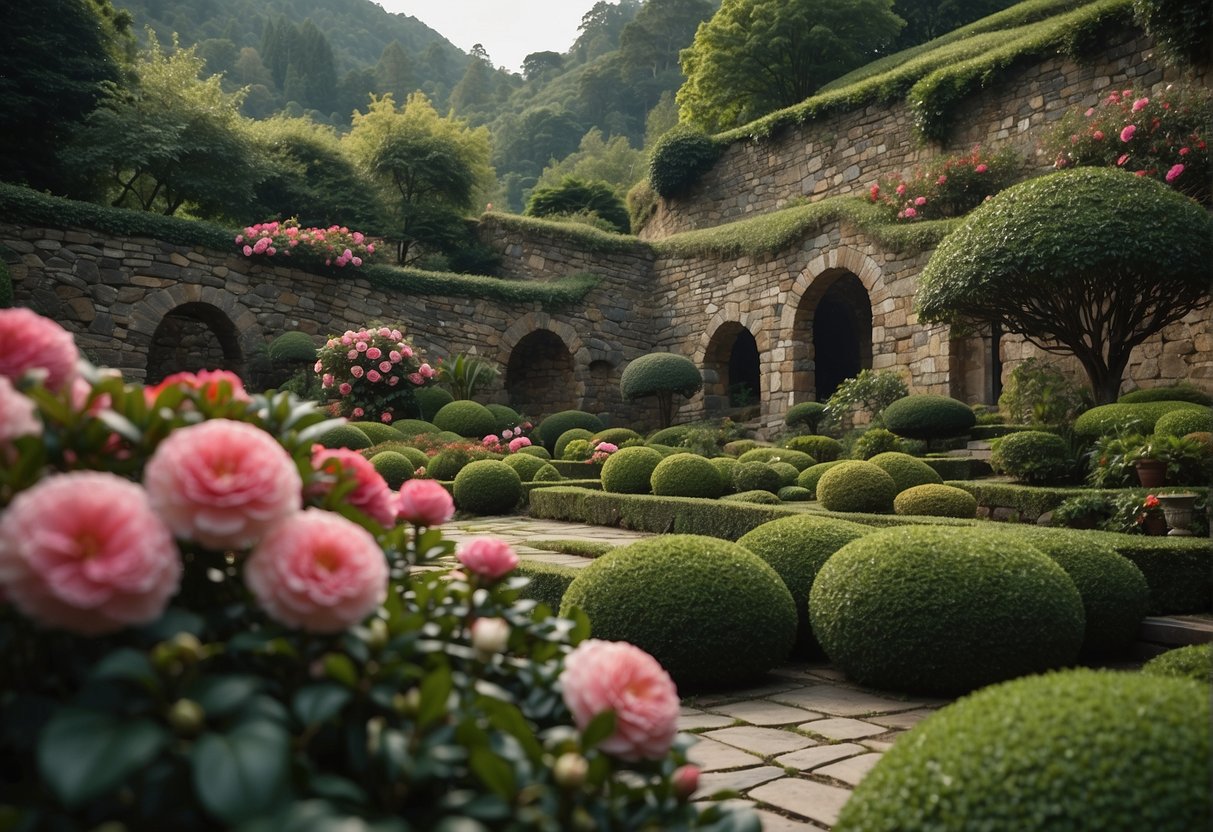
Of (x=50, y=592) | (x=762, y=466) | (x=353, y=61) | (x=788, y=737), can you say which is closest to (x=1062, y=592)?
(x=788, y=737)

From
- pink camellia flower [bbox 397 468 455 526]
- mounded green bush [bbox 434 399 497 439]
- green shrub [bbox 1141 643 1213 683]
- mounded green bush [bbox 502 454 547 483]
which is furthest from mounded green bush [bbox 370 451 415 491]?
pink camellia flower [bbox 397 468 455 526]

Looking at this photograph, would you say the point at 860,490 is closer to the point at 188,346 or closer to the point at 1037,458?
the point at 1037,458

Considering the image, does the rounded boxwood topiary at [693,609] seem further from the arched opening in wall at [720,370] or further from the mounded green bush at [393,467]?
the arched opening in wall at [720,370]

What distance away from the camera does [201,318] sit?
15.3 m

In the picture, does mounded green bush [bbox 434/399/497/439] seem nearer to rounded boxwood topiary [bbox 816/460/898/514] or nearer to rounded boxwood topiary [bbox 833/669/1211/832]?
rounded boxwood topiary [bbox 816/460/898/514]

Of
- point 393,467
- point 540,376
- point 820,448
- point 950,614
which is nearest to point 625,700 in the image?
point 950,614

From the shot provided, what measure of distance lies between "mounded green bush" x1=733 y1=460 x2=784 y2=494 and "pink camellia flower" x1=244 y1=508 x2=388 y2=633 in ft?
26.8

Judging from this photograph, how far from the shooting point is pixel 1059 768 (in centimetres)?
150

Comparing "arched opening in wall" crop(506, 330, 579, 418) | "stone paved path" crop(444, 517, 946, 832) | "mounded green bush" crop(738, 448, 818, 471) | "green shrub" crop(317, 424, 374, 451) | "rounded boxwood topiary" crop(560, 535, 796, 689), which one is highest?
"arched opening in wall" crop(506, 330, 579, 418)

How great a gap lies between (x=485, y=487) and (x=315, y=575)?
28.9 feet

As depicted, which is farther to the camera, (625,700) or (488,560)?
(488,560)

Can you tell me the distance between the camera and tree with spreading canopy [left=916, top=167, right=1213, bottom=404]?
8320mm

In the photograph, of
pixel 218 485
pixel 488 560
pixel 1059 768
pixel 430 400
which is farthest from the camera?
pixel 430 400

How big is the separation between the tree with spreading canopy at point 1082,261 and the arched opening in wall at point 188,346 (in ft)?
38.5
